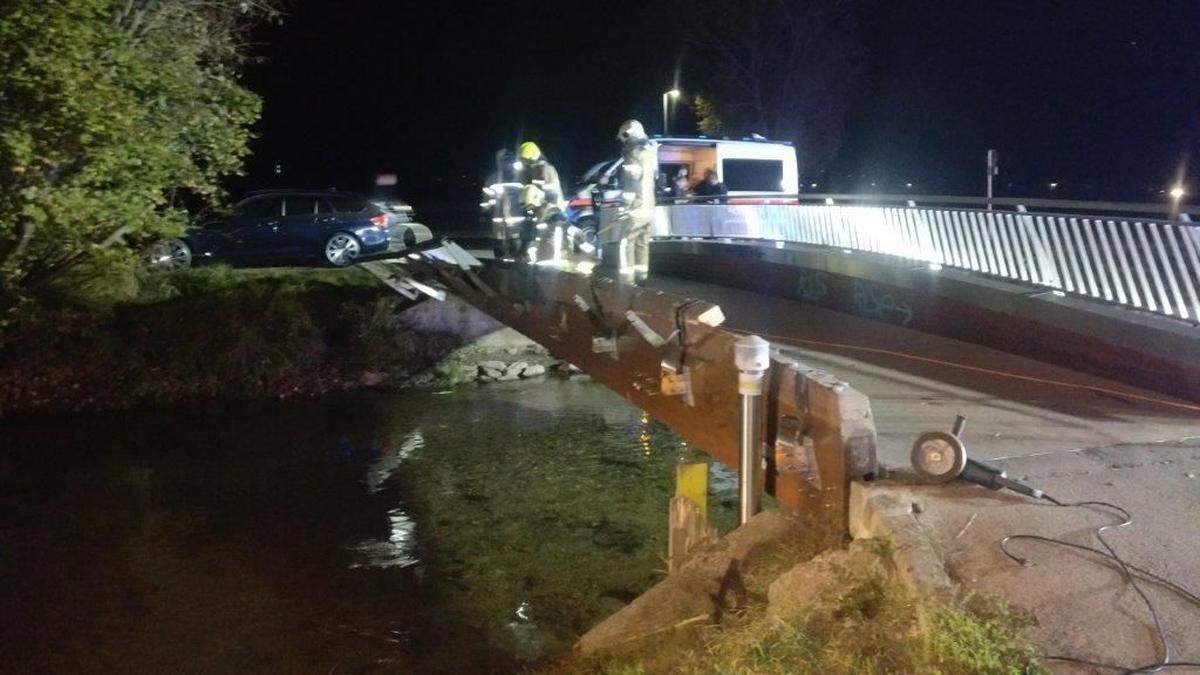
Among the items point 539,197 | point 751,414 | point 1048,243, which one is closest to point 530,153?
point 539,197

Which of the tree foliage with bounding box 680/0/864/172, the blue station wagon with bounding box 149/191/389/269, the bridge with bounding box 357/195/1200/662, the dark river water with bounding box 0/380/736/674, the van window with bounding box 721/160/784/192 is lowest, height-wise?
the dark river water with bounding box 0/380/736/674

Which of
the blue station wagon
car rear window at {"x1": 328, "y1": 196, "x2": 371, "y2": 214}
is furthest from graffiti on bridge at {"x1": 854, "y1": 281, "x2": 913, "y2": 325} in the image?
car rear window at {"x1": 328, "y1": 196, "x2": 371, "y2": 214}

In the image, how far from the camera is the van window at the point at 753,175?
1984 cm

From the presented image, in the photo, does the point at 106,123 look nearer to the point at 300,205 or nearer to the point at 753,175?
the point at 300,205

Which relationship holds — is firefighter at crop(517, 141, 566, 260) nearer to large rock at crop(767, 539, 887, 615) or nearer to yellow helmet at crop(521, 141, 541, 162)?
yellow helmet at crop(521, 141, 541, 162)

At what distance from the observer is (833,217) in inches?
545

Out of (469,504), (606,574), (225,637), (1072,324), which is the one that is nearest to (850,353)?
(1072,324)

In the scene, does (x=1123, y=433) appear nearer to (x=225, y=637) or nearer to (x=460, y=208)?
(x=225, y=637)

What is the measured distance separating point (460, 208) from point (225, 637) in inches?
1551

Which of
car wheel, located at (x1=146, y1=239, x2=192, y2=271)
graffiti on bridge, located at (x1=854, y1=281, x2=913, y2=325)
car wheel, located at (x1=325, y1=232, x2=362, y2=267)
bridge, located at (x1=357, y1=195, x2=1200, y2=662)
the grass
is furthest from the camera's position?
car wheel, located at (x1=325, y1=232, x2=362, y2=267)

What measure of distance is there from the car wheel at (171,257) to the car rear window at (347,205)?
2593 mm

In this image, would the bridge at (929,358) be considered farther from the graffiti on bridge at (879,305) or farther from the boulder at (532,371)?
the boulder at (532,371)

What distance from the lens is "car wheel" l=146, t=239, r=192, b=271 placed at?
1741cm

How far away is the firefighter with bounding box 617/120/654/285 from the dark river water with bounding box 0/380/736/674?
2.41 m
